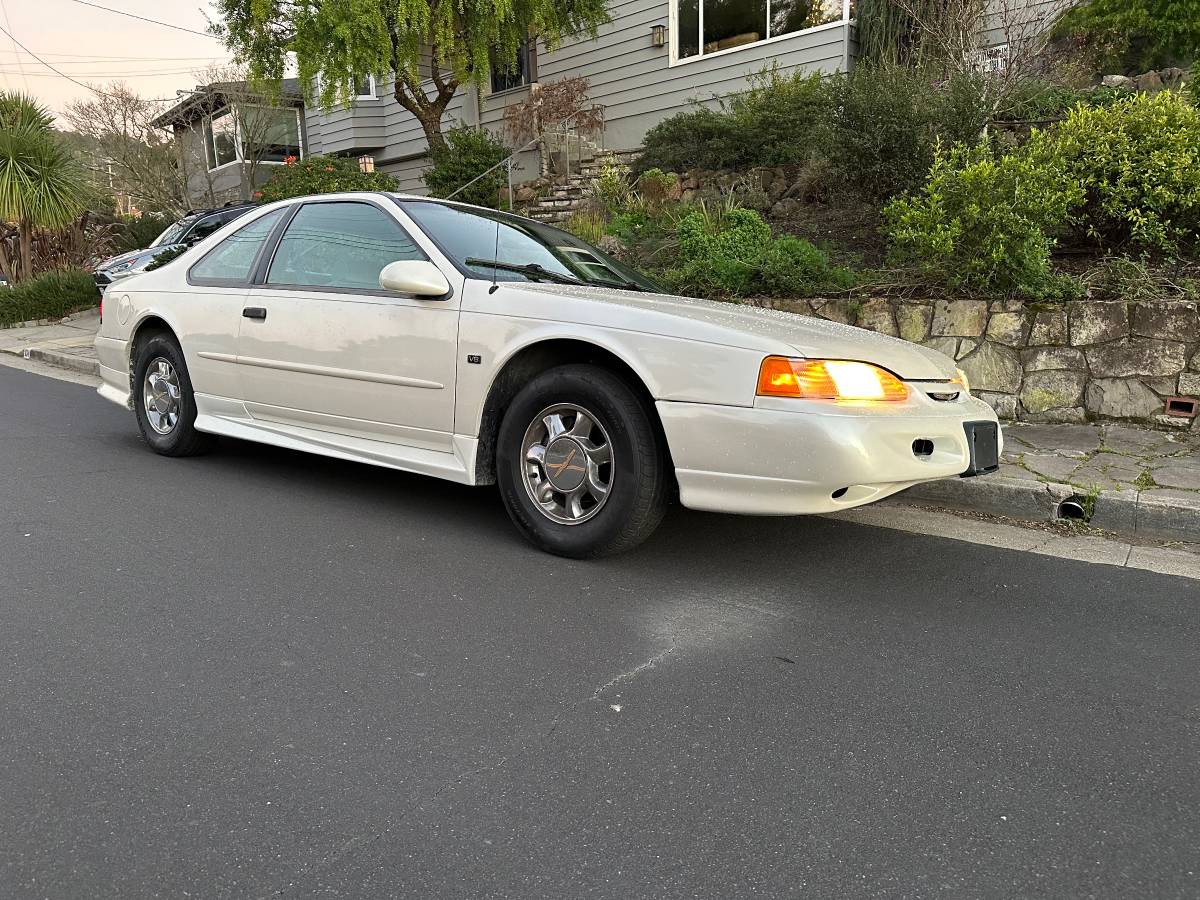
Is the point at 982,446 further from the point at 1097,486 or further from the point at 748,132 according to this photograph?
the point at 748,132

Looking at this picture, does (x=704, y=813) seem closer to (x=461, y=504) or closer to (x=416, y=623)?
(x=416, y=623)

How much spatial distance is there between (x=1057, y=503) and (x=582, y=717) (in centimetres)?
311

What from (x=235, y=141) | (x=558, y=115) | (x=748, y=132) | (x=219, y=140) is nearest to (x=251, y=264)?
(x=748, y=132)

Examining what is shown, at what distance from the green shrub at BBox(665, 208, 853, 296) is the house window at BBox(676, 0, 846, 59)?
5.76m

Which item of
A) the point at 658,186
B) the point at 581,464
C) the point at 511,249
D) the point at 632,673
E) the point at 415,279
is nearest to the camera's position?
the point at 632,673

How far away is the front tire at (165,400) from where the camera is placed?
18.0ft

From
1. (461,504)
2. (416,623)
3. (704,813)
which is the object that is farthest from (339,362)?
(704,813)

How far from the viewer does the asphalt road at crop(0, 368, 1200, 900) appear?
6.51 ft

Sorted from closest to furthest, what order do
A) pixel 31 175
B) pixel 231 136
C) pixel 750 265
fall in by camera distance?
pixel 750 265 → pixel 31 175 → pixel 231 136

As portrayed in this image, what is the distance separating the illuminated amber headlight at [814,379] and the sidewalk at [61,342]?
7886mm

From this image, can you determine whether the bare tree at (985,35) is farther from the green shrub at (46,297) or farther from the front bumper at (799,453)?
the green shrub at (46,297)

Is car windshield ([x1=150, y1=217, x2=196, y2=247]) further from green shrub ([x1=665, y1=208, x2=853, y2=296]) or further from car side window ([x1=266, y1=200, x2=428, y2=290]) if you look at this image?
car side window ([x1=266, y1=200, x2=428, y2=290])

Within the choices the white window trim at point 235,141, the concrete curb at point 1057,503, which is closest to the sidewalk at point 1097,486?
the concrete curb at point 1057,503

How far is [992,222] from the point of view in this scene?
618 centimetres
